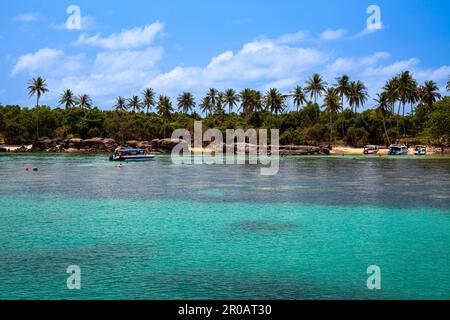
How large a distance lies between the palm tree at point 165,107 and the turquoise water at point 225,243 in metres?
113

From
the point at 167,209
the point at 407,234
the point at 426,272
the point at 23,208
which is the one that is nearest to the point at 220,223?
the point at 167,209

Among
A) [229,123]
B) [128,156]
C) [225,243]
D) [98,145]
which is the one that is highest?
[229,123]

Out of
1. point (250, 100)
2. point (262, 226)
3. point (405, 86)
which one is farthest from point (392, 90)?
point (262, 226)

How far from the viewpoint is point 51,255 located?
18.9 metres

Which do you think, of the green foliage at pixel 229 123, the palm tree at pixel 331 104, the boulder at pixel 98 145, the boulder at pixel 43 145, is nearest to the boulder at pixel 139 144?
the boulder at pixel 98 145

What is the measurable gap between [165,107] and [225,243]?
134 metres

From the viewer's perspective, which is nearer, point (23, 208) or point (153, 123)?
point (23, 208)

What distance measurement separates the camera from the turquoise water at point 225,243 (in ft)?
49.6

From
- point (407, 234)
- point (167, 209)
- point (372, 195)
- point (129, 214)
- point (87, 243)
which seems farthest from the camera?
point (372, 195)

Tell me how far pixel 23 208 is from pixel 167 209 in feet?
30.6

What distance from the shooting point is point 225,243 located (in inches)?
832

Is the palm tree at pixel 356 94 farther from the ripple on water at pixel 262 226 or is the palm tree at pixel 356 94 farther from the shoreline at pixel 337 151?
the ripple on water at pixel 262 226

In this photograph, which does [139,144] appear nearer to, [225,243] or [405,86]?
[405,86]

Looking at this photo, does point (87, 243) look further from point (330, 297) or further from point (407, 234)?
point (407, 234)
